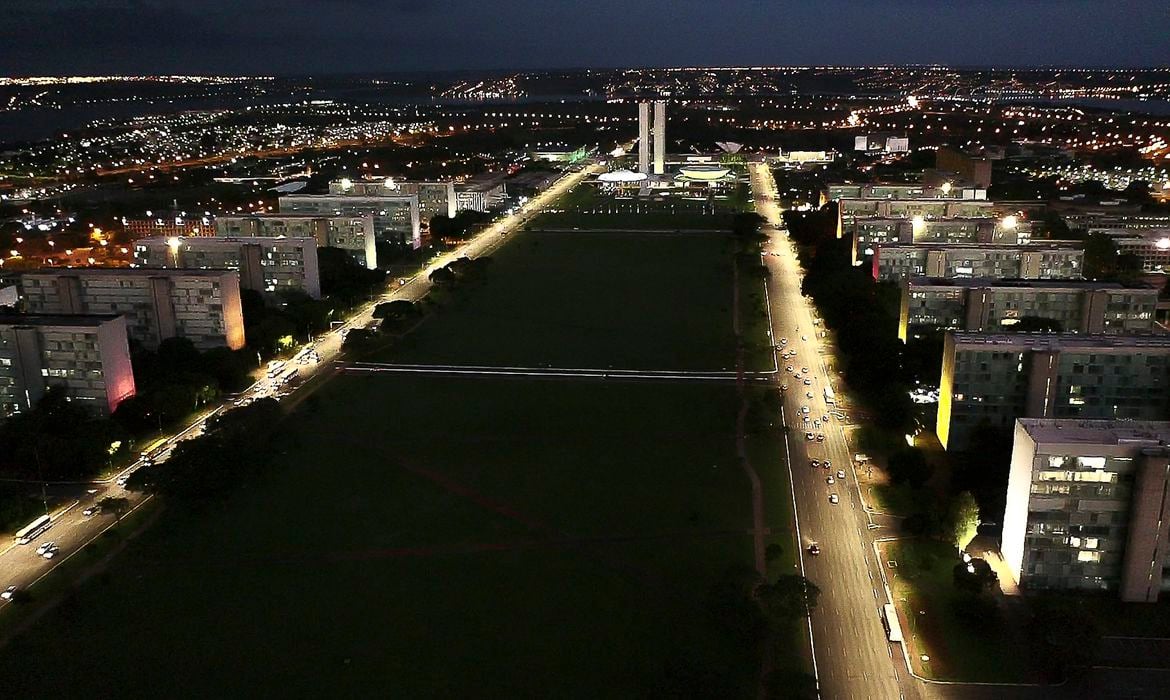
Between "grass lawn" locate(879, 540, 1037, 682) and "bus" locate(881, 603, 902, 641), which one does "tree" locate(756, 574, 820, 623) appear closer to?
"bus" locate(881, 603, 902, 641)

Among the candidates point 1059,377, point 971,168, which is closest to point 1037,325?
point 1059,377

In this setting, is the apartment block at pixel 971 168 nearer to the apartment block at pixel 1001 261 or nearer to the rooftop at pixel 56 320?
the apartment block at pixel 1001 261

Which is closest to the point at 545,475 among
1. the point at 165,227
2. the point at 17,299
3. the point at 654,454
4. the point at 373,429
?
the point at 654,454

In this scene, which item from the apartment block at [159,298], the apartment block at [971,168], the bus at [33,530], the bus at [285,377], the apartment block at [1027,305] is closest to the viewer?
the bus at [33,530]

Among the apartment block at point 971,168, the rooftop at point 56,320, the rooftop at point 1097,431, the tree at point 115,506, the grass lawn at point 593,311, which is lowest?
the tree at point 115,506

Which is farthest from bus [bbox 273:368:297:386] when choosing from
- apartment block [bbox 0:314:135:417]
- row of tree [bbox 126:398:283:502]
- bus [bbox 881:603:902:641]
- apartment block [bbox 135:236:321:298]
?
bus [bbox 881:603:902:641]

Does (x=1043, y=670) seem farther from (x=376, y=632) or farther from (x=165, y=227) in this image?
(x=165, y=227)

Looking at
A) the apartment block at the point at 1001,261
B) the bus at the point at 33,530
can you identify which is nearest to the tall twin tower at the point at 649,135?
the apartment block at the point at 1001,261
